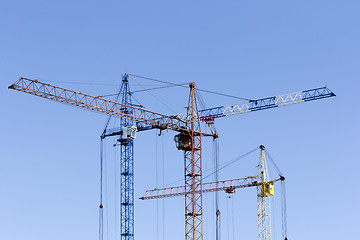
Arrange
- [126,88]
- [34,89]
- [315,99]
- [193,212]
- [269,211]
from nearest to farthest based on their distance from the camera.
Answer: [34,89]
[193,212]
[315,99]
[269,211]
[126,88]

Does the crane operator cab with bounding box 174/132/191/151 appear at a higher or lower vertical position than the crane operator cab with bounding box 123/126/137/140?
lower

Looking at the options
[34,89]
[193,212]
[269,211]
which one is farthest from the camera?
[269,211]

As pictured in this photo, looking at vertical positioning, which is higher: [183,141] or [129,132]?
[129,132]

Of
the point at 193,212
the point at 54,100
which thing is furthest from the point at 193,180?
the point at 54,100

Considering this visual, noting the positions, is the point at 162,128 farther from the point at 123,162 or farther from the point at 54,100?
the point at 123,162

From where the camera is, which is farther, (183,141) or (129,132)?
(129,132)

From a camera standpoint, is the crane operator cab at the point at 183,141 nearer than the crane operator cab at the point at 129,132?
Yes

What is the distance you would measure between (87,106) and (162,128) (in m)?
14.5

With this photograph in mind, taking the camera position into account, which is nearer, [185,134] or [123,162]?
[185,134]

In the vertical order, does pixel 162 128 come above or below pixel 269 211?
above

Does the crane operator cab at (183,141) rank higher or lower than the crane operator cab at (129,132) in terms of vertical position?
lower

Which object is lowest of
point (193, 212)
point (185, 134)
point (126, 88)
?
point (193, 212)

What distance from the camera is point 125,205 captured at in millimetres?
177250

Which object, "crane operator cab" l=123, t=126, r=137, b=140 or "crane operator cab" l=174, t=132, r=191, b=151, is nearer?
"crane operator cab" l=174, t=132, r=191, b=151
